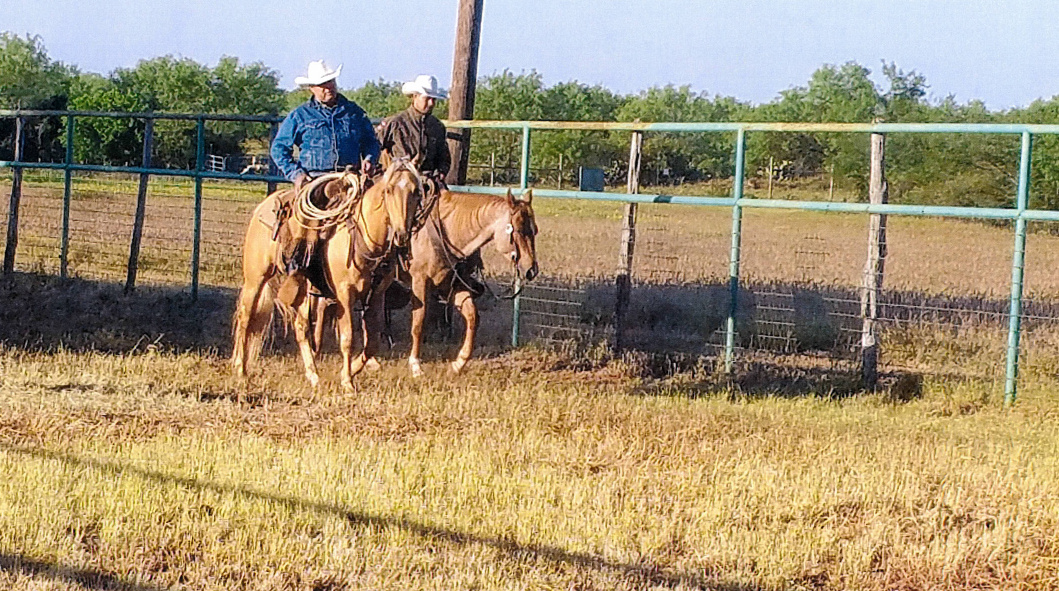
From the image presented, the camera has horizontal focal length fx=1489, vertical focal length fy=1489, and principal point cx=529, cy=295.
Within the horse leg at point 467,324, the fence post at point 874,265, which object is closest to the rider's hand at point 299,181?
the horse leg at point 467,324

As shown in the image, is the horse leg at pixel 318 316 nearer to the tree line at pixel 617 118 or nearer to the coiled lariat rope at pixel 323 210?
the coiled lariat rope at pixel 323 210

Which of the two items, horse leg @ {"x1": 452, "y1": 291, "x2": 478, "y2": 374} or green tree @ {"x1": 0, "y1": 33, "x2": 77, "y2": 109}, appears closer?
horse leg @ {"x1": 452, "y1": 291, "x2": 478, "y2": 374}

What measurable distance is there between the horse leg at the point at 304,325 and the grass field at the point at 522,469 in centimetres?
23

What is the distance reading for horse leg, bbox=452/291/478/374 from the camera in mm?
12281

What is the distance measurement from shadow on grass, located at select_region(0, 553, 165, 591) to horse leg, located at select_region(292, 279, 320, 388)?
5.21 m

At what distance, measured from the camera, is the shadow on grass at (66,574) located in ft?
20.0

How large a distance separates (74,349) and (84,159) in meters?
58.0

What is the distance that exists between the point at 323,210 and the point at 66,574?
512 cm

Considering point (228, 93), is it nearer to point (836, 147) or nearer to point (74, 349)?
point (836, 147)

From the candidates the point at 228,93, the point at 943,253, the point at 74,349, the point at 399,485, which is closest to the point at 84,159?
the point at 228,93

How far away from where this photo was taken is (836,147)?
124 ft

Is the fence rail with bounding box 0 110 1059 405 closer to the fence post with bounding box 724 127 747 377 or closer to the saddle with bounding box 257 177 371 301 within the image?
the fence post with bounding box 724 127 747 377

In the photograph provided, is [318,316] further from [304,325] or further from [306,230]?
[306,230]

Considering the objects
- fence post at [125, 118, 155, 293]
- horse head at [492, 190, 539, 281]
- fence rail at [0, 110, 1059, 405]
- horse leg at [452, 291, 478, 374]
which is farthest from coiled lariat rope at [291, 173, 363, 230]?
fence post at [125, 118, 155, 293]
